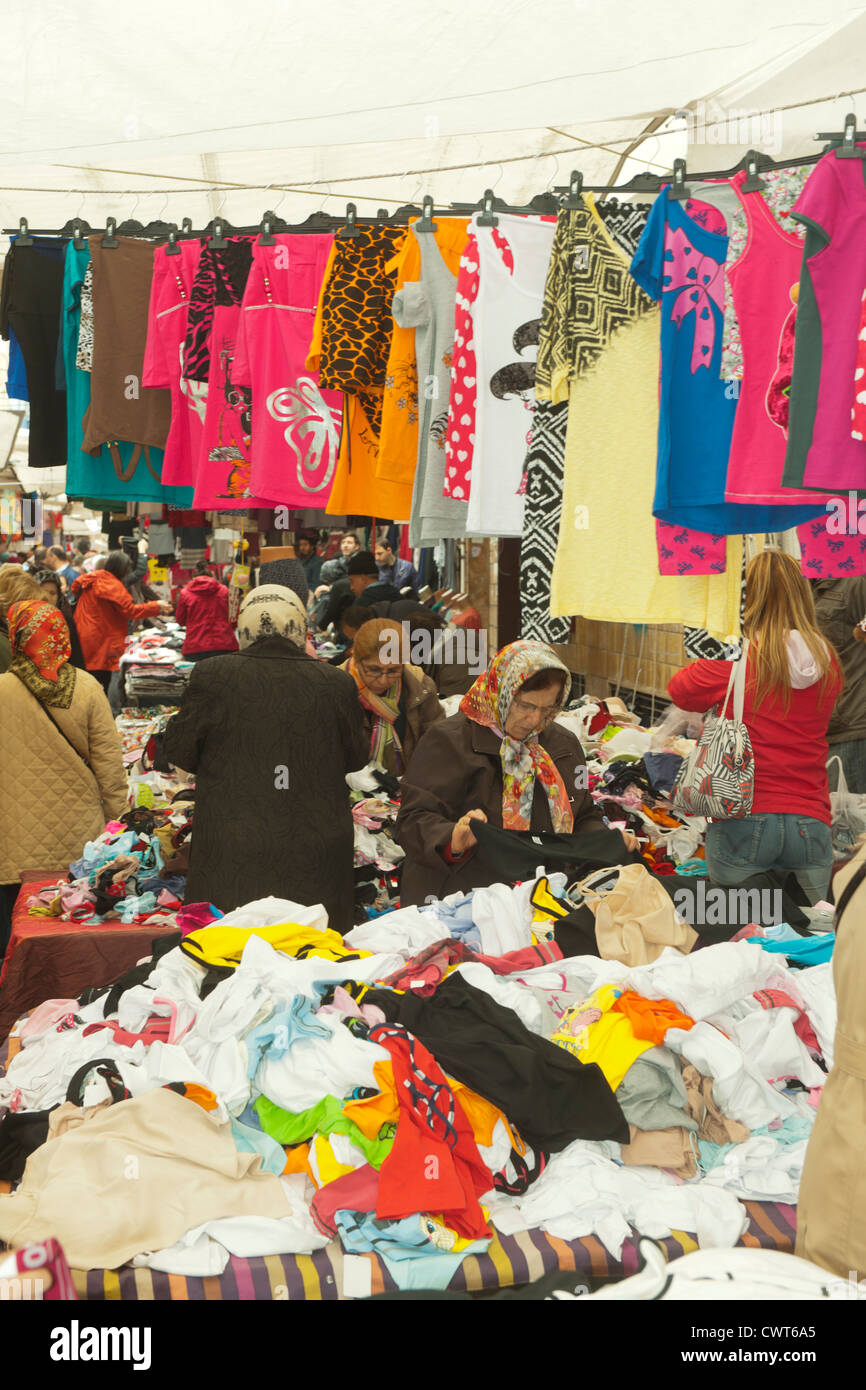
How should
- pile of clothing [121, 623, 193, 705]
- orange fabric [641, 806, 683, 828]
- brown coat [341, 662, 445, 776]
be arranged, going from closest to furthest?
orange fabric [641, 806, 683, 828] → brown coat [341, 662, 445, 776] → pile of clothing [121, 623, 193, 705]

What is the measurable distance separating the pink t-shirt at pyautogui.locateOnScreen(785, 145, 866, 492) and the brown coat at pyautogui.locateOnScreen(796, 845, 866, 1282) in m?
1.36

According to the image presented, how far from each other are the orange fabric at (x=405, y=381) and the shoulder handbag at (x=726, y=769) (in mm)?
1423

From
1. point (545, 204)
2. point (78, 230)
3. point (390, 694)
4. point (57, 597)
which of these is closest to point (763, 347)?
point (545, 204)

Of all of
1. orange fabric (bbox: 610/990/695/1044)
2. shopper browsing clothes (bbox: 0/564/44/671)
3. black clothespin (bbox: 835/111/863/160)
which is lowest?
orange fabric (bbox: 610/990/695/1044)

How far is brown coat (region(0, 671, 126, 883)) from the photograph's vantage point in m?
5.23

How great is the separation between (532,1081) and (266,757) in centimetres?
183

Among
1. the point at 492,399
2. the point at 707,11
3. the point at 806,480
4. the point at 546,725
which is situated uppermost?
the point at 707,11

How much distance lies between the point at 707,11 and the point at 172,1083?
283 cm

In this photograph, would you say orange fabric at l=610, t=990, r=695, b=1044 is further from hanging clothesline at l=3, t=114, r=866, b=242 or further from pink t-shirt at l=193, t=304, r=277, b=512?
pink t-shirt at l=193, t=304, r=277, b=512

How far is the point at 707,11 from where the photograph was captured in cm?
292

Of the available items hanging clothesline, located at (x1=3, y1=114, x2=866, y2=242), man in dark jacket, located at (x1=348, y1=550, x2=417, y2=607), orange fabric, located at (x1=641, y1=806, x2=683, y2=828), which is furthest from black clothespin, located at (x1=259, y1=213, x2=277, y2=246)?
man in dark jacket, located at (x1=348, y1=550, x2=417, y2=607)

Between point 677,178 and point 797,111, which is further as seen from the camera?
point 797,111
